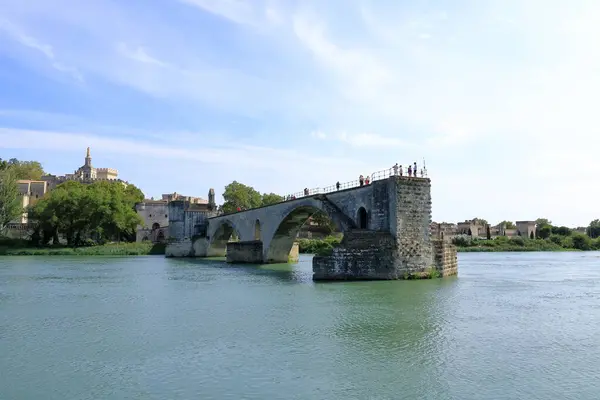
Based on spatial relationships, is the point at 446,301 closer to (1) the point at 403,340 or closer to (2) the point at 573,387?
(1) the point at 403,340

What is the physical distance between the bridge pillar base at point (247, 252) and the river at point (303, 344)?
24675mm

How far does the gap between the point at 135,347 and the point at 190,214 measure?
57.0 m

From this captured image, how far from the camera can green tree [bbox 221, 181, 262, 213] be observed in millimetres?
88000

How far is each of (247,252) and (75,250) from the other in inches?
1136

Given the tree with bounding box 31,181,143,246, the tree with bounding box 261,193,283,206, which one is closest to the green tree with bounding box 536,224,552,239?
the tree with bounding box 261,193,283,206

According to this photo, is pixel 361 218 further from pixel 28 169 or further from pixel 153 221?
pixel 28 169

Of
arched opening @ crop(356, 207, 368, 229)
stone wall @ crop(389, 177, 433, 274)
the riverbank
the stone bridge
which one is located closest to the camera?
the stone bridge

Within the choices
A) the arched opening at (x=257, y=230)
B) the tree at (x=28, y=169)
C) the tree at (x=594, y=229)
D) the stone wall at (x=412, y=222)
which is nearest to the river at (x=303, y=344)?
the stone wall at (x=412, y=222)

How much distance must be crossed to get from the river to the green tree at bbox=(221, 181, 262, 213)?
206 ft

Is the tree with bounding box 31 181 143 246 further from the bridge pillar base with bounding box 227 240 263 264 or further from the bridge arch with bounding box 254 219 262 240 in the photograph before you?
the bridge arch with bounding box 254 219 262 240

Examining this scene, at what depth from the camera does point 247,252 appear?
50438mm

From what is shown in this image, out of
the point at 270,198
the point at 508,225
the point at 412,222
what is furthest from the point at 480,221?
the point at 412,222

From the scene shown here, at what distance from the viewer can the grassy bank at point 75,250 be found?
64.5m

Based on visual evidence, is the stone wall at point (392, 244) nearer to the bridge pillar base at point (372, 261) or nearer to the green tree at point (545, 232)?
the bridge pillar base at point (372, 261)
